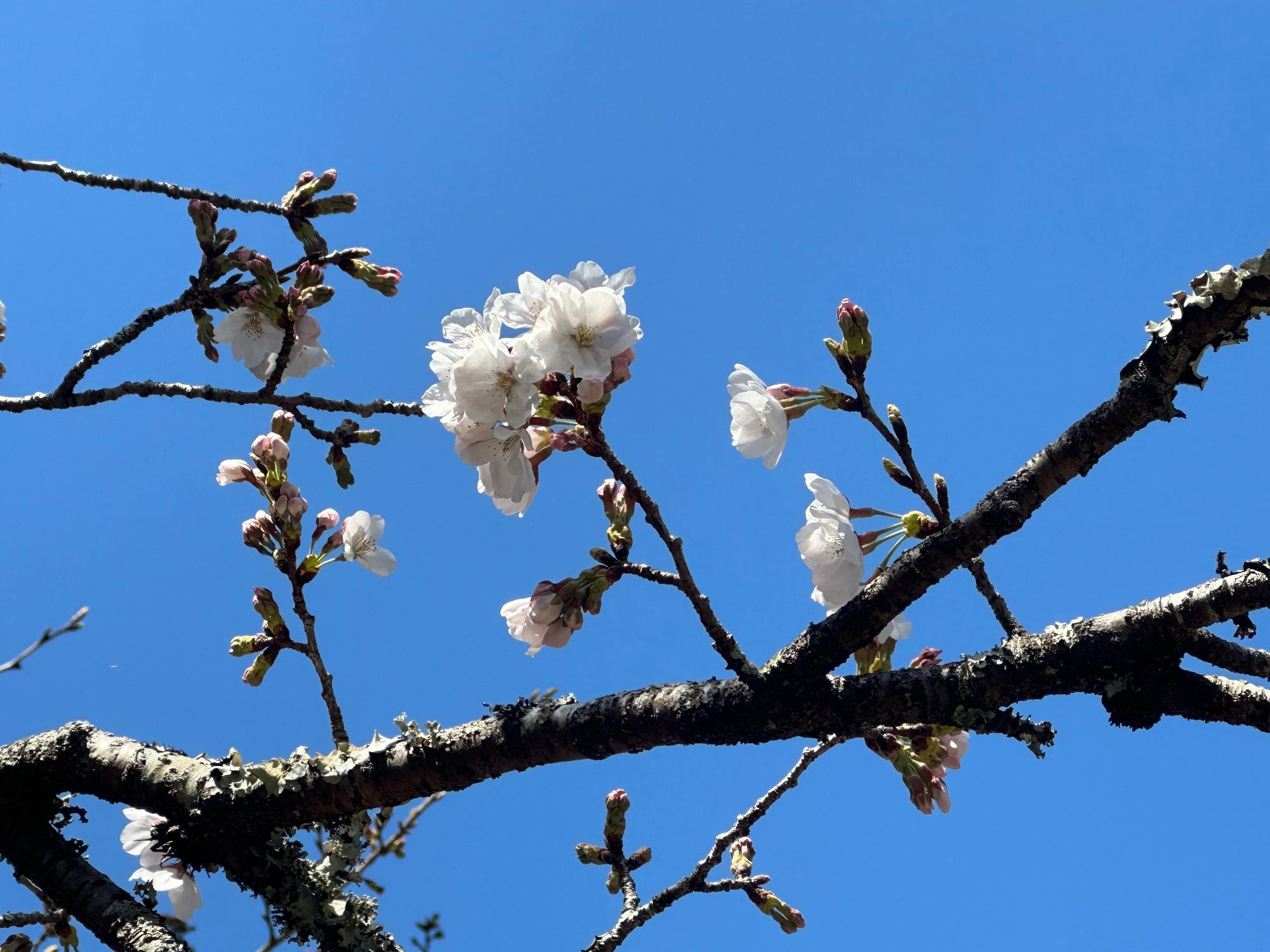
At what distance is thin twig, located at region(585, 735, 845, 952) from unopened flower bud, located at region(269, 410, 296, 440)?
78.9 inches

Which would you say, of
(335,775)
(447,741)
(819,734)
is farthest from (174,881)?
(819,734)

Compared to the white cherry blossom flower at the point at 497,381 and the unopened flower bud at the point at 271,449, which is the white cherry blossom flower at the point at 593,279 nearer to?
the white cherry blossom flower at the point at 497,381

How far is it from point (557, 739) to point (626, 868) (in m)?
1.77

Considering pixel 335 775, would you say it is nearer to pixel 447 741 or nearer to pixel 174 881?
pixel 447 741

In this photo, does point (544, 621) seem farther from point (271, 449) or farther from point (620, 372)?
point (271, 449)

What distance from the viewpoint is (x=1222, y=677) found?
1.73m

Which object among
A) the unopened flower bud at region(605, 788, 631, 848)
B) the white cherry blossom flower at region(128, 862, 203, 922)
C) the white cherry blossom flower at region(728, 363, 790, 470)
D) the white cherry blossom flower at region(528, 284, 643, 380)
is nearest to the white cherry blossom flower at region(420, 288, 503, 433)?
the white cherry blossom flower at region(528, 284, 643, 380)

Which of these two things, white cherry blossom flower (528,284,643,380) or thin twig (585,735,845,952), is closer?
white cherry blossom flower (528,284,643,380)

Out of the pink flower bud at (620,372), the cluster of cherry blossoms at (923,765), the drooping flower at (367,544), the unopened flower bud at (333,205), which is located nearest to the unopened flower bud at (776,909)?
the cluster of cherry blossoms at (923,765)

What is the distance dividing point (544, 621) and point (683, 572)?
1.34ft

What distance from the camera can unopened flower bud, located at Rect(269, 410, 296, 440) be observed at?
9.93 feet

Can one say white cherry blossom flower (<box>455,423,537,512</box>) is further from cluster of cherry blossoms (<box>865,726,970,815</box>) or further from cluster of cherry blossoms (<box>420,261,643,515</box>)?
cluster of cherry blossoms (<box>865,726,970,815</box>)

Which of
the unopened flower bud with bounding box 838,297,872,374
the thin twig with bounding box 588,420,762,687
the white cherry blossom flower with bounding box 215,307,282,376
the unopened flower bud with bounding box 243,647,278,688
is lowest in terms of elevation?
the thin twig with bounding box 588,420,762,687

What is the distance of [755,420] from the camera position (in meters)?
2.28
